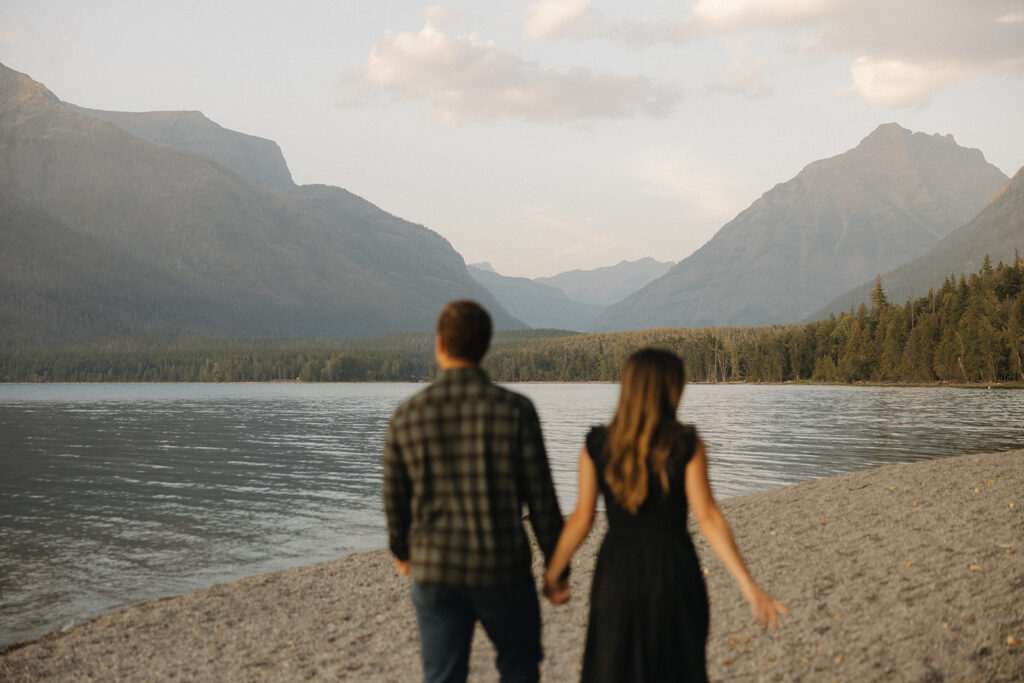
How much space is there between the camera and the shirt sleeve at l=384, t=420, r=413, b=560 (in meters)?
5.12

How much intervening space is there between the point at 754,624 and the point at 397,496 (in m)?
7.54

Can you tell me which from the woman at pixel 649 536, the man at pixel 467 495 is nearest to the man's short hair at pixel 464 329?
the man at pixel 467 495

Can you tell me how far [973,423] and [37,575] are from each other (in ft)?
198

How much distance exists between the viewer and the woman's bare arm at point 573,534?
5.23 meters

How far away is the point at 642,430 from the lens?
500 cm

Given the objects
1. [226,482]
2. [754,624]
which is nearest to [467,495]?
[754,624]

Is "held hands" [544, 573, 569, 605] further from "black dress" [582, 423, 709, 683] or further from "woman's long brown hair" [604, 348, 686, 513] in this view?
"woman's long brown hair" [604, 348, 686, 513]

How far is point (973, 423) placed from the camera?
60.6m

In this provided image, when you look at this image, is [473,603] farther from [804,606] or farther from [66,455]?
[66,455]

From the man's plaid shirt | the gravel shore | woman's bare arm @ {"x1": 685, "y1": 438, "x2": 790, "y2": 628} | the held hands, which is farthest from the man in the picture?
the gravel shore

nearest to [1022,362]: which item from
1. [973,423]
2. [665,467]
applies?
[973,423]

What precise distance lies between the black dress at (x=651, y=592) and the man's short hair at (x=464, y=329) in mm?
972

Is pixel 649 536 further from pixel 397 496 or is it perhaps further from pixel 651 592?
pixel 397 496

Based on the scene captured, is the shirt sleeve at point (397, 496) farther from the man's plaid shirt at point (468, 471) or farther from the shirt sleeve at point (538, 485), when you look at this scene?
the shirt sleeve at point (538, 485)
